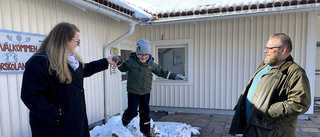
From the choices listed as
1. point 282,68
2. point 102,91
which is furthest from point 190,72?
point 282,68

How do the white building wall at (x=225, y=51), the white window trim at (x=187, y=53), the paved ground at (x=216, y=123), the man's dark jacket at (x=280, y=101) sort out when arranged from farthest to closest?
the white window trim at (x=187, y=53)
the white building wall at (x=225, y=51)
the paved ground at (x=216, y=123)
the man's dark jacket at (x=280, y=101)

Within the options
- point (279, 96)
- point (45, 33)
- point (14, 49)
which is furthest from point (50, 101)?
point (45, 33)

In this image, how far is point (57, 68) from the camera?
1379mm

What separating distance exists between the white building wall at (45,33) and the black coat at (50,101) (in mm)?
1561

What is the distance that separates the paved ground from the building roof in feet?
8.08

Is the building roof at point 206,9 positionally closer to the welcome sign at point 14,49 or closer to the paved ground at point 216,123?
the welcome sign at point 14,49

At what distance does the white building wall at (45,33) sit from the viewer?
8.16 ft

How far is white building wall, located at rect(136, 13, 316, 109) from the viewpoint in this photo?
14.4 feet

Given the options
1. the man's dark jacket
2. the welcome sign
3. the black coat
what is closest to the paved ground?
the man's dark jacket

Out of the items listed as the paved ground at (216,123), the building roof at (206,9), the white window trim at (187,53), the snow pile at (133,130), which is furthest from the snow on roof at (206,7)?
the paved ground at (216,123)

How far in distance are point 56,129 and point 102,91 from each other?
9.10 feet

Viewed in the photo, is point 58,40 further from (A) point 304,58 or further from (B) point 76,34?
(A) point 304,58

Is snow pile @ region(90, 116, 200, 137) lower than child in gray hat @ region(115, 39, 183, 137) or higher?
lower

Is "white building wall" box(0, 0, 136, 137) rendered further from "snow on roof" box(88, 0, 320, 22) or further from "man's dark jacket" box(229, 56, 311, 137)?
"man's dark jacket" box(229, 56, 311, 137)
